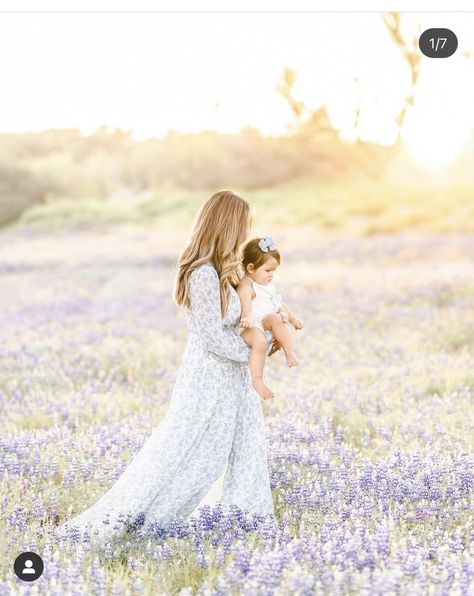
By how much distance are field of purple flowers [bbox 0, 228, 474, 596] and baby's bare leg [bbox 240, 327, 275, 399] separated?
631 mm

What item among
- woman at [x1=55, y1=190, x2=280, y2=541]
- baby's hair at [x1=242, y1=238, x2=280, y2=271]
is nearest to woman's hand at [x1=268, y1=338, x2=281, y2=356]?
woman at [x1=55, y1=190, x2=280, y2=541]

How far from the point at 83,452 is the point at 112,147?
12.4 meters

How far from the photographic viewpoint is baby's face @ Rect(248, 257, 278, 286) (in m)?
4.55

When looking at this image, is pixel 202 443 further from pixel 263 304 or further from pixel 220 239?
pixel 220 239

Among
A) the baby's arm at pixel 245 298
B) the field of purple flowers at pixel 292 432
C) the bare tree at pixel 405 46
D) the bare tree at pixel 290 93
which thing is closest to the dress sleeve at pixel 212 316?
the baby's arm at pixel 245 298

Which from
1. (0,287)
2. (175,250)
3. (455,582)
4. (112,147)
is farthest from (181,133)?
(455,582)

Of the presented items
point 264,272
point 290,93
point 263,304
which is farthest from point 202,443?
point 290,93

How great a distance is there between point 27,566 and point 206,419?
129 cm

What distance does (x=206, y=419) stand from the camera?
4.61 meters

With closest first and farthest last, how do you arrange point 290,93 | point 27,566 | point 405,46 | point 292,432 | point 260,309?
point 27,566 → point 260,309 → point 292,432 → point 405,46 → point 290,93

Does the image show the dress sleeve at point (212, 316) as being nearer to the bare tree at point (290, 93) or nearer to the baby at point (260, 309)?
the baby at point (260, 309)

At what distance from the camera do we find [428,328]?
34.0 feet

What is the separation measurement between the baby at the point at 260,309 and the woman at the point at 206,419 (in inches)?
2.2

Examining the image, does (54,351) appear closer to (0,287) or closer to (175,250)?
(0,287)
